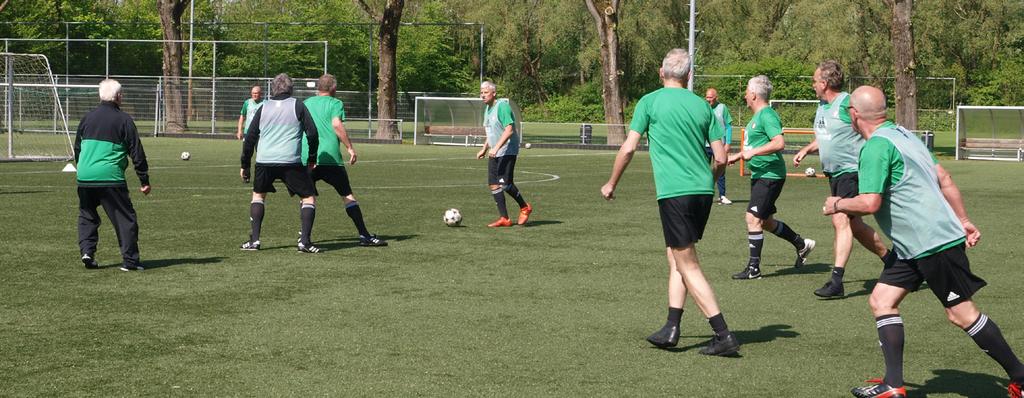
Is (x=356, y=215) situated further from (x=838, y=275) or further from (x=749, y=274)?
(x=838, y=275)

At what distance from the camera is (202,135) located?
4450 centimetres

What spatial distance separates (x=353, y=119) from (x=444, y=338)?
41012 mm

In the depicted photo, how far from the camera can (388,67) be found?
44.2m

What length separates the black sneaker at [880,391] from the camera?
6215 mm

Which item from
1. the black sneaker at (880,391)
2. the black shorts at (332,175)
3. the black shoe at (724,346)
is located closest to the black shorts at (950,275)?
the black sneaker at (880,391)

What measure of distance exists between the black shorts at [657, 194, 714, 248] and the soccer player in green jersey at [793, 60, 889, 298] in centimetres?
265

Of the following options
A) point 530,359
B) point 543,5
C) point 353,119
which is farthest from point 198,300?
point 543,5

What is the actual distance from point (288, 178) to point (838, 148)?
541 cm

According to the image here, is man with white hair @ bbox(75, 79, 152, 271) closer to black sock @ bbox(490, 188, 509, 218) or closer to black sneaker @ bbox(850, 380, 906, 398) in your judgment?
black sock @ bbox(490, 188, 509, 218)

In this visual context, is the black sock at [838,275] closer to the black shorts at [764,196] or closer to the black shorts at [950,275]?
the black shorts at [764,196]

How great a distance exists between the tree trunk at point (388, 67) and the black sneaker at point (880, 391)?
125 feet

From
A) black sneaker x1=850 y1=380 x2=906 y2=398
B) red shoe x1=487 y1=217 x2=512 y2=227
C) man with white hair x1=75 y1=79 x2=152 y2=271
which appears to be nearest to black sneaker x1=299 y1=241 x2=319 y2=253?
man with white hair x1=75 y1=79 x2=152 y2=271

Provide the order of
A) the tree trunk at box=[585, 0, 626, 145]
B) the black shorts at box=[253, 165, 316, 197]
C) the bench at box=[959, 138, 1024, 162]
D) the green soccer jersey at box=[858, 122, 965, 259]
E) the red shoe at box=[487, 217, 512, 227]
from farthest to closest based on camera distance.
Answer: the tree trunk at box=[585, 0, 626, 145], the bench at box=[959, 138, 1024, 162], the red shoe at box=[487, 217, 512, 227], the black shorts at box=[253, 165, 316, 197], the green soccer jersey at box=[858, 122, 965, 259]

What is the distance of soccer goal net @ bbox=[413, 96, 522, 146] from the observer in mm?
42656
